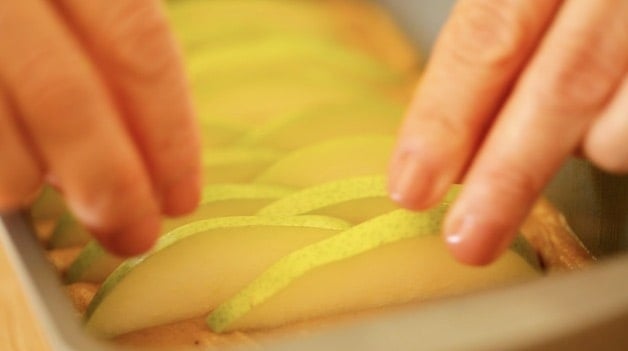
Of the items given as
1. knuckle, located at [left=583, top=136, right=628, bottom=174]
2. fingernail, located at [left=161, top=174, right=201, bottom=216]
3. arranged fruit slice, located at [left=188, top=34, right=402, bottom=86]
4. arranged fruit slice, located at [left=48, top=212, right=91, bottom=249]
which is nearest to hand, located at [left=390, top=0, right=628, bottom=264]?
knuckle, located at [left=583, top=136, right=628, bottom=174]

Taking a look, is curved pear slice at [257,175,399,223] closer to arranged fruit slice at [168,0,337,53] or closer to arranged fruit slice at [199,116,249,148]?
arranged fruit slice at [199,116,249,148]

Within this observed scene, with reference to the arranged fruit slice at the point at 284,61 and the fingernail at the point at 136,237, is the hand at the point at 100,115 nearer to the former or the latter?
the fingernail at the point at 136,237

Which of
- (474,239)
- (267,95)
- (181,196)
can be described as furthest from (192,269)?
(267,95)

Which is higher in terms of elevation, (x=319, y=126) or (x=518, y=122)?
(x=518, y=122)

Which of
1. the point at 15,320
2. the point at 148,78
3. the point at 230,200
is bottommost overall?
the point at 15,320

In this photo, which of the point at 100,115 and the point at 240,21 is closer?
the point at 100,115

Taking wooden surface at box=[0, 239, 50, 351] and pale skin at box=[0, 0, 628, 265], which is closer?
pale skin at box=[0, 0, 628, 265]

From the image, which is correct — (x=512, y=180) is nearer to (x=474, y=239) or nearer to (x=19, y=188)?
(x=474, y=239)
